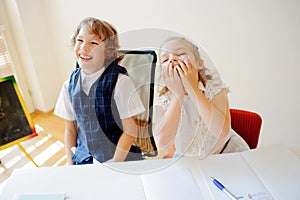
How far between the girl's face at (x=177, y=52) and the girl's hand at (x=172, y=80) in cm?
1

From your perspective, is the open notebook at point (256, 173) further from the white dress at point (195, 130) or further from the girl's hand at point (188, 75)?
the girl's hand at point (188, 75)

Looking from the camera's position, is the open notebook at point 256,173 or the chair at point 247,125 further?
the chair at point 247,125

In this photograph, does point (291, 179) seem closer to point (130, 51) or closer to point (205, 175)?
point (205, 175)

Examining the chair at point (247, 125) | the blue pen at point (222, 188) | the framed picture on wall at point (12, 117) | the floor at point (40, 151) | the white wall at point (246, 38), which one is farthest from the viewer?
the floor at point (40, 151)

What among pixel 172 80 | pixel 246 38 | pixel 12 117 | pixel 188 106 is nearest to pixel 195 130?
pixel 188 106

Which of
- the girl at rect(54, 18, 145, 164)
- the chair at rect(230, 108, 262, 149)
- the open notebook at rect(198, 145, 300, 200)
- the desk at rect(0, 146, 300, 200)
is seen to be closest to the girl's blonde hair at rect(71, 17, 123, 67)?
the girl at rect(54, 18, 145, 164)

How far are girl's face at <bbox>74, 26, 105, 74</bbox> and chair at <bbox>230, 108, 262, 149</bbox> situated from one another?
642 mm

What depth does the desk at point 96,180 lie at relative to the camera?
2.41 feet

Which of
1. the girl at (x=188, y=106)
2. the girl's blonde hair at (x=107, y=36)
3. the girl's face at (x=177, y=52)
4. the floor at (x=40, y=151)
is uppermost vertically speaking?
the girl's blonde hair at (x=107, y=36)

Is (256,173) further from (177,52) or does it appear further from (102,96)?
(102,96)

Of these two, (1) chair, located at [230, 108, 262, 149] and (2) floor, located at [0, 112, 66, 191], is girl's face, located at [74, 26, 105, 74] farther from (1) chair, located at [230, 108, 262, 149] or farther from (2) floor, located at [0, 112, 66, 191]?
(2) floor, located at [0, 112, 66, 191]

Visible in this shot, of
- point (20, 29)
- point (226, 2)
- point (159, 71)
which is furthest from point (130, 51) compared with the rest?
point (20, 29)

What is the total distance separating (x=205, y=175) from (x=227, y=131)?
7.2 inches

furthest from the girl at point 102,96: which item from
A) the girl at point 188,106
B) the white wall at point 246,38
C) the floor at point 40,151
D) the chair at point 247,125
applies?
the floor at point 40,151
